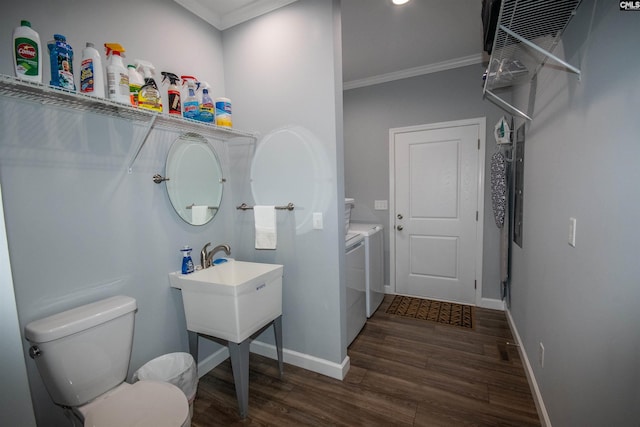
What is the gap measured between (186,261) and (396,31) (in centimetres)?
248

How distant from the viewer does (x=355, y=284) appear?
233 centimetres

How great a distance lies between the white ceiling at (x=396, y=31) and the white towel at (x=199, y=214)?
136 centimetres

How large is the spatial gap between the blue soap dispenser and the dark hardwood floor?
2.71ft

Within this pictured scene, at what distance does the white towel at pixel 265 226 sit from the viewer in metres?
1.96

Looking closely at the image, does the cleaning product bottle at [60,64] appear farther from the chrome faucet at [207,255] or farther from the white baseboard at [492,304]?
the white baseboard at [492,304]

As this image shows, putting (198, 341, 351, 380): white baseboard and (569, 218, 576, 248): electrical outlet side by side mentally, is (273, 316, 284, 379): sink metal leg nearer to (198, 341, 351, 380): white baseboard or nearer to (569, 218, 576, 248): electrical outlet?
(198, 341, 351, 380): white baseboard

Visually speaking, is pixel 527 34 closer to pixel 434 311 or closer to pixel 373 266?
pixel 373 266

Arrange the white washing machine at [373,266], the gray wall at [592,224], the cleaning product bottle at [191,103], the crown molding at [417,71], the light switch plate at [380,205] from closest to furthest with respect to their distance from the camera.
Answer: the gray wall at [592,224], the cleaning product bottle at [191,103], the white washing machine at [373,266], the crown molding at [417,71], the light switch plate at [380,205]


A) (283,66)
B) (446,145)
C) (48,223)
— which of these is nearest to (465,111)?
(446,145)

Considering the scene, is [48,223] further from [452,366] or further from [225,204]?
[452,366]

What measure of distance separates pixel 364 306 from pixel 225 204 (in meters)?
1.60

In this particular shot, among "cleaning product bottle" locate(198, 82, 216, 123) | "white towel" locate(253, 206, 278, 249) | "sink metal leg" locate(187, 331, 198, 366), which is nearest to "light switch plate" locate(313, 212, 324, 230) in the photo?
"white towel" locate(253, 206, 278, 249)

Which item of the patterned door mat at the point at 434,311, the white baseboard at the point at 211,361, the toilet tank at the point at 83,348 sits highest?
the toilet tank at the point at 83,348

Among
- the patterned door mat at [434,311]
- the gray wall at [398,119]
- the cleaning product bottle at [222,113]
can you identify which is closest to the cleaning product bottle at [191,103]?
the cleaning product bottle at [222,113]
